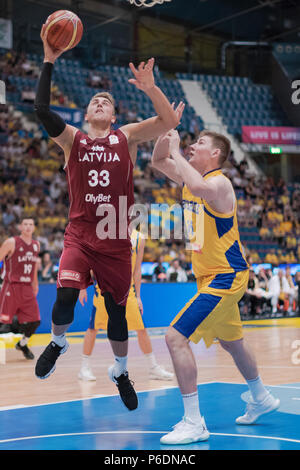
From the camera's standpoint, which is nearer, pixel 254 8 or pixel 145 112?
pixel 145 112

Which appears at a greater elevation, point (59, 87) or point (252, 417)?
point (59, 87)

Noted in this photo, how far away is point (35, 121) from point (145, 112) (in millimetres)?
4670

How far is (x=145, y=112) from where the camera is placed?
24062 mm

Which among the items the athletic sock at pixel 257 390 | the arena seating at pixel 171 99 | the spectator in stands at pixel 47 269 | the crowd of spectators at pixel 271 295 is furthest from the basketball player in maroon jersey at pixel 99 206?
the crowd of spectators at pixel 271 295

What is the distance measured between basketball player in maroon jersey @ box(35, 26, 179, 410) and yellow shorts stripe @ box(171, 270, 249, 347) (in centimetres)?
49

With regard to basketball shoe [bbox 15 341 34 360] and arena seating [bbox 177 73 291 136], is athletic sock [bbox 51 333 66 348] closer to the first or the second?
basketball shoe [bbox 15 341 34 360]

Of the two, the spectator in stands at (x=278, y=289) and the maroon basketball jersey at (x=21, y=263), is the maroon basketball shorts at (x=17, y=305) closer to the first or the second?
the maroon basketball jersey at (x=21, y=263)

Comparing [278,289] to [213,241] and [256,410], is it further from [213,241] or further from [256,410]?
[213,241]

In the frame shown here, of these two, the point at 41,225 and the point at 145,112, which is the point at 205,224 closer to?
the point at 41,225

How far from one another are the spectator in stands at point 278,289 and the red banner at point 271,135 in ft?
31.5

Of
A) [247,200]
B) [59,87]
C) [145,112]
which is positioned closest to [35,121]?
[59,87]

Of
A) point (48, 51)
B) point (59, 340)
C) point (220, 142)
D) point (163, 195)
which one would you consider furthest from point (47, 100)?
point (163, 195)

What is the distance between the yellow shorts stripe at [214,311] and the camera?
182 inches

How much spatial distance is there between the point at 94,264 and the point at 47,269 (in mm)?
9986
